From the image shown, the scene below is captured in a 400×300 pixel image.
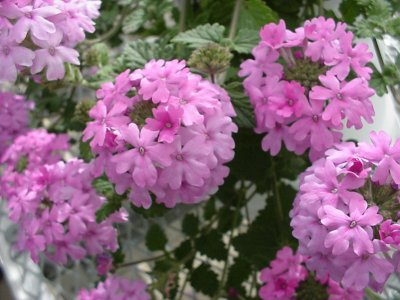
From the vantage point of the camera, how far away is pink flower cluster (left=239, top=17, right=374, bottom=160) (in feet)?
2.16

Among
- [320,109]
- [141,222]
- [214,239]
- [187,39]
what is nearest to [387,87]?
[320,109]

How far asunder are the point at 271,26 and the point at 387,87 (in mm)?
190

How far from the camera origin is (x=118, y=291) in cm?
90

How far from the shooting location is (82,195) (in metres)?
0.75

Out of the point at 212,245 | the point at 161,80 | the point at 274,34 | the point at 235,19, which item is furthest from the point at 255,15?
the point at 212,245

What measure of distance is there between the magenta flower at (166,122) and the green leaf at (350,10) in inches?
14.4

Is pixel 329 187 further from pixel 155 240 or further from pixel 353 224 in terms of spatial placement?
pixel 155 240

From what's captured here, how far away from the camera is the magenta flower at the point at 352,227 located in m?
0.53

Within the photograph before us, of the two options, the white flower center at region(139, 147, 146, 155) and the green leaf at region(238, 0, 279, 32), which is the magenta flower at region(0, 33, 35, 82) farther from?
the green leaf at region(238, 0, 279, 32)

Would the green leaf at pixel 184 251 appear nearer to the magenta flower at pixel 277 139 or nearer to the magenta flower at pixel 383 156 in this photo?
the magenta flower at pixel 277 139

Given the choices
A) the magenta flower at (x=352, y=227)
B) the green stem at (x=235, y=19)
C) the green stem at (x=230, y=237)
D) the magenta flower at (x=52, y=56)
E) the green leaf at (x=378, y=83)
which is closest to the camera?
the magenta flower at (x=352, y=227)

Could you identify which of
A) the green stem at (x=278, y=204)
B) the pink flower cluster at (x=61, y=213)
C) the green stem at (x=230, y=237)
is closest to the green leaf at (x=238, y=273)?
the green stem at (x=230, y=237)

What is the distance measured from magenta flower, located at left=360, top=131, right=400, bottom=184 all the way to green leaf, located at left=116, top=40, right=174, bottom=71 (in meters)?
0.33

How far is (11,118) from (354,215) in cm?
68
